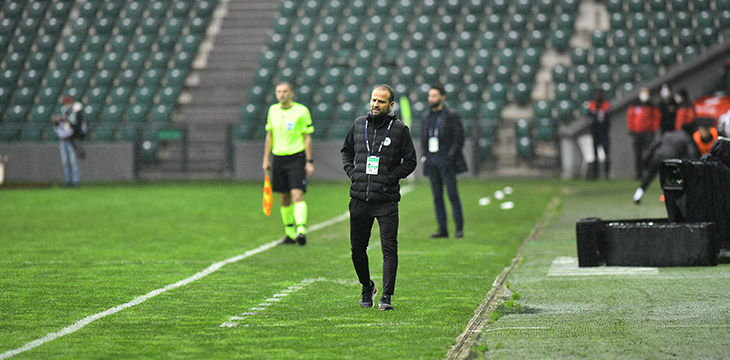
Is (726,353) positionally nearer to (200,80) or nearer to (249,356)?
(249,356)

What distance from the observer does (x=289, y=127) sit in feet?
47.6

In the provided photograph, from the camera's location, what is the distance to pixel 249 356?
7352mm

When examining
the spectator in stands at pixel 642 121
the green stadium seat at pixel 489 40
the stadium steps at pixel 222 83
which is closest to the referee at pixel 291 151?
the spectator in stands at pixel 642 121

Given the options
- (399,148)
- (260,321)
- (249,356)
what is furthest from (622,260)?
(249,356)

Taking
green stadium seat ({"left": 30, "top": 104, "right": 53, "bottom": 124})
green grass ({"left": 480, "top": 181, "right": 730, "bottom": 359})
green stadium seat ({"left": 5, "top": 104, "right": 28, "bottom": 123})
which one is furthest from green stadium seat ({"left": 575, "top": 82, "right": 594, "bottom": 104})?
green grass ({"left": 480, "top": 181, "right": 730, "bottom": 359})

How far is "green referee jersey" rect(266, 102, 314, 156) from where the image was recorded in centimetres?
1451

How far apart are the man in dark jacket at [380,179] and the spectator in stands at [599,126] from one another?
20.5 meters

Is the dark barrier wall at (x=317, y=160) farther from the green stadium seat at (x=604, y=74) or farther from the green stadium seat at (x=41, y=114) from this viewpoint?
the green stadium seat at (x=41, y=114)

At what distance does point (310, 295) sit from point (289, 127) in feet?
15.1

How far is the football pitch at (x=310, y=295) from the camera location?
7707 millimetres

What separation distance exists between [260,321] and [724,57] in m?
24.1

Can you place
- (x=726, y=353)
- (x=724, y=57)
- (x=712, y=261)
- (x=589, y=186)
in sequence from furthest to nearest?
(x=724, y=57)
(x=589, y=186)
(x=712, y=261)
(x=726, y=353)

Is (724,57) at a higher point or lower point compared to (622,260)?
higher

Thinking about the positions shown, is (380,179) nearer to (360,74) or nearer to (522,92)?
(522,92)
